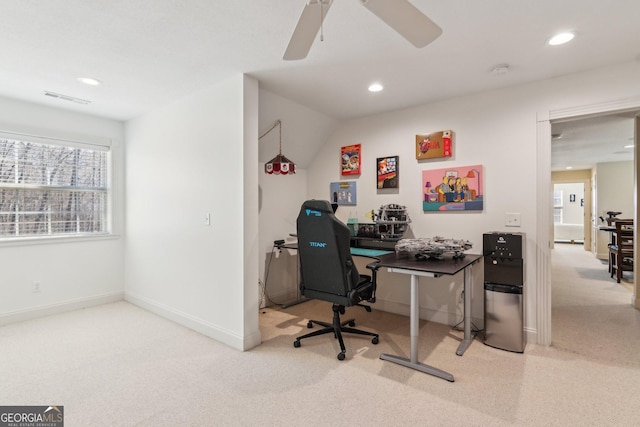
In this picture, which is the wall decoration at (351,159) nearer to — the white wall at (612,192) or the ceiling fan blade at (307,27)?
the ceiling fan blade at (307,27)

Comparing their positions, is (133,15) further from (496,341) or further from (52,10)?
(496,341)

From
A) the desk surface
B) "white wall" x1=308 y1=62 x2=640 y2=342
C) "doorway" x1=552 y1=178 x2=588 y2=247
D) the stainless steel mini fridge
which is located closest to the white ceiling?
"white wall" x1=308 y1=62 x2=640 y2=342

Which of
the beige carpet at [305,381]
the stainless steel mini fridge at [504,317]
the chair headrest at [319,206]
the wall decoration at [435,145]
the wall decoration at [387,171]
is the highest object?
the wall decoration at [435,145]

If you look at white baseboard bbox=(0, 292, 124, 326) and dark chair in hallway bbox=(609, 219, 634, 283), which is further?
dark chair in hallway bbox=(609, 219, 634, 283)

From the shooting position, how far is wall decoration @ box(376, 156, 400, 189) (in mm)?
3693

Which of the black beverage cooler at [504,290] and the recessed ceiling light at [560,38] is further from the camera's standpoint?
the black beverage cooler at [504,290]

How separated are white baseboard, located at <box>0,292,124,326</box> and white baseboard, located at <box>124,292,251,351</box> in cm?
32

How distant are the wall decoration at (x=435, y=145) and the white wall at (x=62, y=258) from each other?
3.79 meters

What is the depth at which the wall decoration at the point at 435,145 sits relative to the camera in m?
3.33

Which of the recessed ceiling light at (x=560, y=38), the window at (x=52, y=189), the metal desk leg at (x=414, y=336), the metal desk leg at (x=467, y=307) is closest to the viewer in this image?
the recessed ceiling light at (x=560, y=38)

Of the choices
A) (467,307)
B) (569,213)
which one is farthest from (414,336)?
(569,213)

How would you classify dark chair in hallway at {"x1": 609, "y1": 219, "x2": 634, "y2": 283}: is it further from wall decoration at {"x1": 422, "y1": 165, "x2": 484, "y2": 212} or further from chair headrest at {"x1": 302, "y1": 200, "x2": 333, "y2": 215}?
chair headrest at {"x1": 302, "y1": 200, "x2": 333, "y2": 215}

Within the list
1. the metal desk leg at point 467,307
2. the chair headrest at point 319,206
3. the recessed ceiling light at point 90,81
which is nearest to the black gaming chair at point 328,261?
the chair headrest at point 319,206

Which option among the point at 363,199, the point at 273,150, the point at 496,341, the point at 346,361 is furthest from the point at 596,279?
the point at 273,150
